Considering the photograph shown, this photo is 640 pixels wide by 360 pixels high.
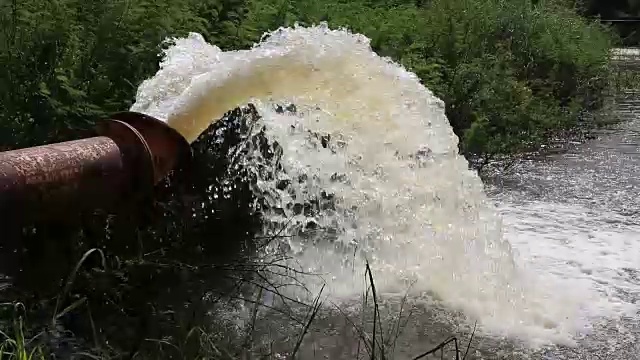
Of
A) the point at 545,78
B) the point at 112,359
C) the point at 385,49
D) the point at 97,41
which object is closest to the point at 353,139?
the point at 97,41

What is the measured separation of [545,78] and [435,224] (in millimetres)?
8521

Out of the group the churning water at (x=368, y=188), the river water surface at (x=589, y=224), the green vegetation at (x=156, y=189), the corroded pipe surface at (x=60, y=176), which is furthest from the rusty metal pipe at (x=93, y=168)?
the river water surface at (x=589, y=224)

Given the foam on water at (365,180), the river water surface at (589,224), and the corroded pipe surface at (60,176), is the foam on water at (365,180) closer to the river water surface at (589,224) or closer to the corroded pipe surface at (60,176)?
the river water surface at (589,224)

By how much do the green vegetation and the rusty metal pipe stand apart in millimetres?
144

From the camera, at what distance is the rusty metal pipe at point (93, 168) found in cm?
344

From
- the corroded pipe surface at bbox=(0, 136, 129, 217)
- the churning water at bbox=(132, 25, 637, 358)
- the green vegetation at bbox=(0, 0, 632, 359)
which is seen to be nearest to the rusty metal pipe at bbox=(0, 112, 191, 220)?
the corroded pipe surface at bbox=(0, 136, 129, 217)

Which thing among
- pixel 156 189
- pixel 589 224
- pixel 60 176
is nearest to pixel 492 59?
pixel 589 224

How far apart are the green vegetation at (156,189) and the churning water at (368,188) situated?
33cm

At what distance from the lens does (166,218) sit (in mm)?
4758

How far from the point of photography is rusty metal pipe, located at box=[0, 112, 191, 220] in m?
3.44

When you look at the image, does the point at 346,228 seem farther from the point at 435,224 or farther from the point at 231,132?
the point at 231,132

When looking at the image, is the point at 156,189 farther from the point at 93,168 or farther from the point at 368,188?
the point at 368,188

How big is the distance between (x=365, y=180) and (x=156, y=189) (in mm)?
1825

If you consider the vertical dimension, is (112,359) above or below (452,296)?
above
